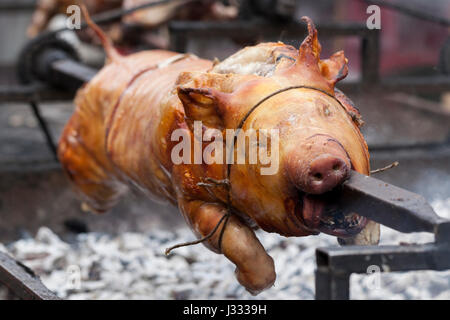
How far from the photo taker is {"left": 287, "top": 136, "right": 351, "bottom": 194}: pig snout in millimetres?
1738

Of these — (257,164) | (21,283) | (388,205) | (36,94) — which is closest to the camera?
(388,205)

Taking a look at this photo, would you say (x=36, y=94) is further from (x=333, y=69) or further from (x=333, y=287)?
(x=333, y=287)

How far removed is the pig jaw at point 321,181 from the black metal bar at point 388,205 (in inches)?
1.5

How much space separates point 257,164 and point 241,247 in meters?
0.32

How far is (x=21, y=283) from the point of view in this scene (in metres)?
2.38

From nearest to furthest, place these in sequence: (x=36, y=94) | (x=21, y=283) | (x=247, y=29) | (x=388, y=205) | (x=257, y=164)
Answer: (x=388, y=205) → (x=257, y=164) → (x=21, y=283) → (x=36, y=94) → (x=247, y=29)

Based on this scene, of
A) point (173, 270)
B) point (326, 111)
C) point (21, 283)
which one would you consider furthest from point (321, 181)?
point (173, 270)

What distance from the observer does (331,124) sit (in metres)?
1.91

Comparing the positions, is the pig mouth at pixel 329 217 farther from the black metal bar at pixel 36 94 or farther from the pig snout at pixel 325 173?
the black metal bar at pixel 36 94

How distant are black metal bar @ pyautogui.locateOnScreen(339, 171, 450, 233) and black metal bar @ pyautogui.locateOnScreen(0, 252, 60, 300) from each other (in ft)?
3.44

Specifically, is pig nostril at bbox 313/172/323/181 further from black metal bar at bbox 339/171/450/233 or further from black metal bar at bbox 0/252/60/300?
black metal bar at bbox 0/252/60/300

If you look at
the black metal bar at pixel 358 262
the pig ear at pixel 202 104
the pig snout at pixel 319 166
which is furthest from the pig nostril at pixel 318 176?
the pig ear at pixel 202 104

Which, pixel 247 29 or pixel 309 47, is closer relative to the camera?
pixel 309 47
